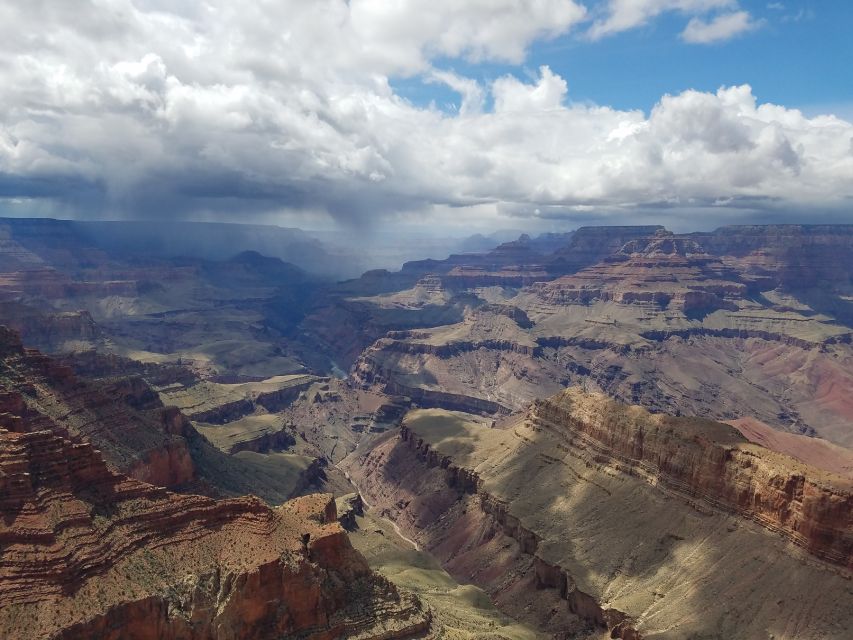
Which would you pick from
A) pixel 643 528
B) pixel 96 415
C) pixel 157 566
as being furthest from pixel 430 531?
pixel 157 566

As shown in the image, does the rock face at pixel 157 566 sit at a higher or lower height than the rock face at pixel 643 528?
higher

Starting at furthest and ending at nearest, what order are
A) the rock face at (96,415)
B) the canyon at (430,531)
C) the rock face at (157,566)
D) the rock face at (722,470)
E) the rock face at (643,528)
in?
the rock face at (96,415) < the rock face at (722,470) < the rock face at (643,528) < the canyon at (430,531) < the rock face at (157,566)

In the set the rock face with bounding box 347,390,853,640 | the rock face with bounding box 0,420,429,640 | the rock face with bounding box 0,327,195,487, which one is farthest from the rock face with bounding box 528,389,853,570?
the rock face with bounding box 0,327,195,487

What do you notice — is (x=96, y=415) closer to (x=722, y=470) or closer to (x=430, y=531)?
(x=430, y=531)

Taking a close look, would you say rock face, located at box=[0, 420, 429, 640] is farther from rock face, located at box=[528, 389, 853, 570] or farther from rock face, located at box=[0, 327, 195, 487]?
rock face, located at box=[528, 389, 853, 570]

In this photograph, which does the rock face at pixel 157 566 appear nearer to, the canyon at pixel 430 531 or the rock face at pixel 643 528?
the canyon at pixel 430 531

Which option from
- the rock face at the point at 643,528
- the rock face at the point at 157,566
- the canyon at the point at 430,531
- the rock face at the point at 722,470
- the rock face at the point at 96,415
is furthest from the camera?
the rock face at the point at 96,415

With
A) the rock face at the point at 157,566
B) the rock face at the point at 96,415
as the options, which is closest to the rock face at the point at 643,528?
the rock face at the point at 157,566
